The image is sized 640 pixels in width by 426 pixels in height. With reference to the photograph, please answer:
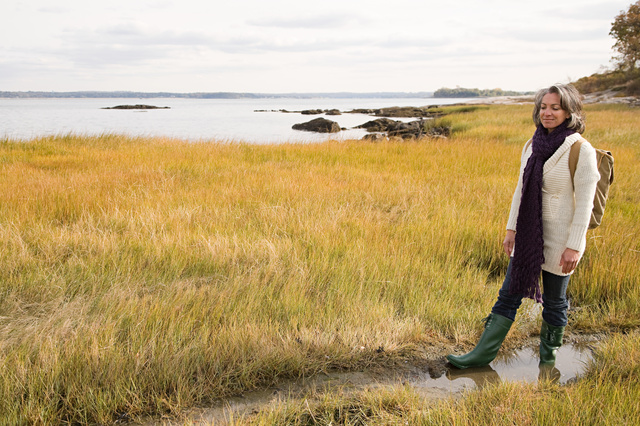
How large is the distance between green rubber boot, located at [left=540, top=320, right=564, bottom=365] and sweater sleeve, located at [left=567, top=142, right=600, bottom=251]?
0.72 m

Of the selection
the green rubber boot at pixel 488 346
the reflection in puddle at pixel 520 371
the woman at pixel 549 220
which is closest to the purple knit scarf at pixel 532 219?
the woman at pixel 549 220

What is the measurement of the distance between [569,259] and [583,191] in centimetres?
43

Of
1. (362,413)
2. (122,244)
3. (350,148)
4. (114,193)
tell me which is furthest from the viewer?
(350,148)

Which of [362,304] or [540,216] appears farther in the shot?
[362,304]

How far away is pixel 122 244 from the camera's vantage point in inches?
189

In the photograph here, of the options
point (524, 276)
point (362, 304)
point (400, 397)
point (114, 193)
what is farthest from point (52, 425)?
point (114, 193)

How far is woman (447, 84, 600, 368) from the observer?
2814 mm

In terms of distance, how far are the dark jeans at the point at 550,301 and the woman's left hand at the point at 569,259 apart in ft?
0.59

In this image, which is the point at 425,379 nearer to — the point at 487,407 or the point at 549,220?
the point at 487,407

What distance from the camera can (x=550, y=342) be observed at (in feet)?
10.6

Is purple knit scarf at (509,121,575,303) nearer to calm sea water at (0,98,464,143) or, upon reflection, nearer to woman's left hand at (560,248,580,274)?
woman's left hand at (560,248,580,274)

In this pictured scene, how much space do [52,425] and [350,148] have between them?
11.6m

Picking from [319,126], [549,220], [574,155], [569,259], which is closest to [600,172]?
[574,155]

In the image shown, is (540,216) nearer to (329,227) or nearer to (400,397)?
(400,397)
